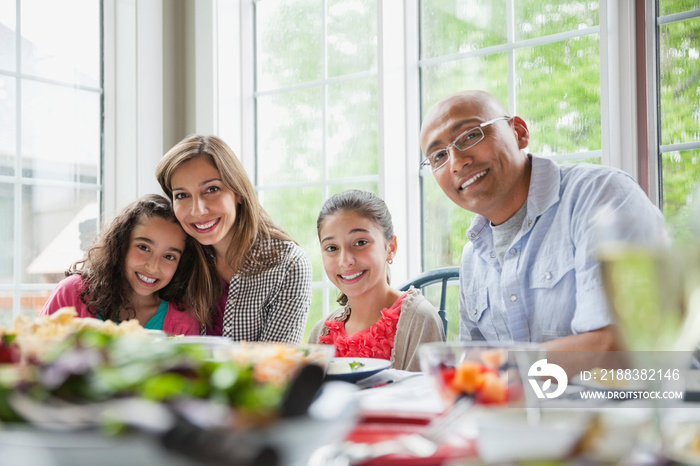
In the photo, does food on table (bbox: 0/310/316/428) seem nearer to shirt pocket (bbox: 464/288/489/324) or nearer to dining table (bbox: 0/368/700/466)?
dining table (bbox: 0/368/700/466)

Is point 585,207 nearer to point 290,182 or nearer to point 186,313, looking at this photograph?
point 186,313

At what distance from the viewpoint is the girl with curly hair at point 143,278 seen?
2004 mm

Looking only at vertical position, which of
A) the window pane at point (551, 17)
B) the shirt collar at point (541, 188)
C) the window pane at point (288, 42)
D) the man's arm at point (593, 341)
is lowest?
the man's arm at point (593, 341)

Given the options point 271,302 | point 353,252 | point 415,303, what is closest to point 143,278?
point 271,302

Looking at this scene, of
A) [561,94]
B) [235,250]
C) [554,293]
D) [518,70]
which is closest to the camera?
[554,293]

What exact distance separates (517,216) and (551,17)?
1.16 m

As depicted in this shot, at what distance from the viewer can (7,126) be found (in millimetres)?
2781

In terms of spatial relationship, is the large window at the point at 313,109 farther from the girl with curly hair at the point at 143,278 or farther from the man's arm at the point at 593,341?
the man's arm at the point at 593,341

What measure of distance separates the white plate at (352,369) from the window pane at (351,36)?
2033mm

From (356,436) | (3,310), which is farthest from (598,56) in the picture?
(3,310)

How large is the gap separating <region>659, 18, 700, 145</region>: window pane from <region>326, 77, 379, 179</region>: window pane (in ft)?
3.95

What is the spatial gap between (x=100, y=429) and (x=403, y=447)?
236mm

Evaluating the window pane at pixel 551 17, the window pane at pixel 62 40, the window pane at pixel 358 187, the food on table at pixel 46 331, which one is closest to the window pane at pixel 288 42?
the window pane at pixel 358 187

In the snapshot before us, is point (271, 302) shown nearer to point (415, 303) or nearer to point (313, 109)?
point (415, 303)
